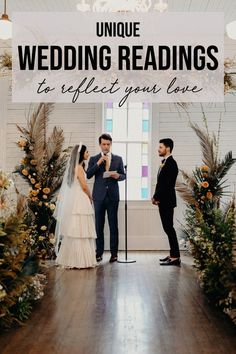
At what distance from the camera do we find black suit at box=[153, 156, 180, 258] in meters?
6.87

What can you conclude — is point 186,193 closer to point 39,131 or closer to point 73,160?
point 73,160

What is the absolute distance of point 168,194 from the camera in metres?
6.91

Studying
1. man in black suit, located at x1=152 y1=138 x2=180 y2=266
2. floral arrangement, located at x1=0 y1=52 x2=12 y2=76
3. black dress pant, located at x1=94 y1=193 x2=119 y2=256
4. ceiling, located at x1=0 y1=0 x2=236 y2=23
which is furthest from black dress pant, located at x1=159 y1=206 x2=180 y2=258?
floral arrangement, located at x1=0 y1=52 x2=12 y2=76

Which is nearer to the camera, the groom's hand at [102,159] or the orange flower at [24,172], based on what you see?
the groom's hand at [102,159]

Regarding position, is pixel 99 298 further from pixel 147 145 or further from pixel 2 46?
pixel 2 46

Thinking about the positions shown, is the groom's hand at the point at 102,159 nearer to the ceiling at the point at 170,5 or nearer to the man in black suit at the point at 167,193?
the man in black suit at the point at 167,193

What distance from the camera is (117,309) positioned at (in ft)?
15.3

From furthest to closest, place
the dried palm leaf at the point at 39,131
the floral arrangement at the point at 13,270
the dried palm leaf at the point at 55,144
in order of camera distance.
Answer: the dried palm leaf at the point at 55,144, the dried palm leaf at the point at 39,131, the floral arrangement at the point at 13,270

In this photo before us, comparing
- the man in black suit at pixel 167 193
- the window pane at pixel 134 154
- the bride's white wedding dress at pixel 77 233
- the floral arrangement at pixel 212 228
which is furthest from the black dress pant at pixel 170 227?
the window pane at pixel 134 154

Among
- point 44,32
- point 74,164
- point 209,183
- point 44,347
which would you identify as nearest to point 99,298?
point 44,347

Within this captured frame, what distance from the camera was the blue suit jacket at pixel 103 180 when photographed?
23.7ft

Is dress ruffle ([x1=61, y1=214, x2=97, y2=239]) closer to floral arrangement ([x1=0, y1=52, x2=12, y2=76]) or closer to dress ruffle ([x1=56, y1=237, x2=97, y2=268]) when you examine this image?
dress ruffle ([x1=56, y1=237, x2=97, y2=268])

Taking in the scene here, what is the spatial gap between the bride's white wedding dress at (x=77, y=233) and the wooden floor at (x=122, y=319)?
1.36 feet

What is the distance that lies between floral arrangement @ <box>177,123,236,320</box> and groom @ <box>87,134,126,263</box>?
1.07 m
